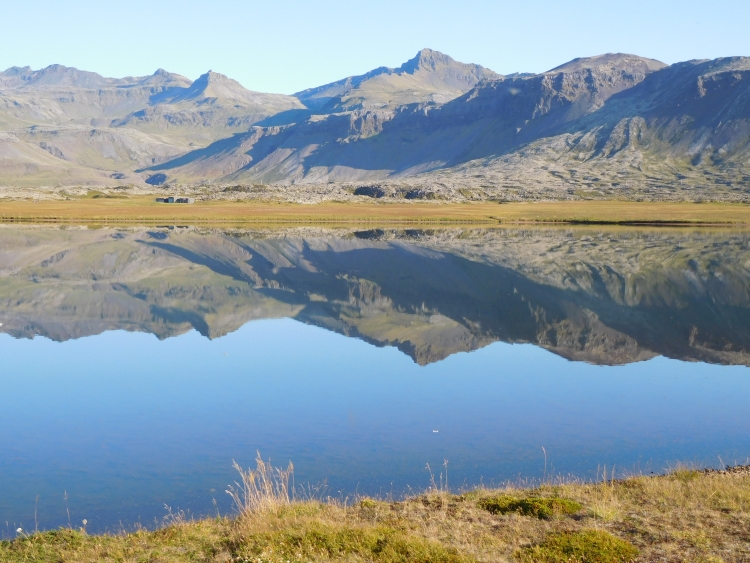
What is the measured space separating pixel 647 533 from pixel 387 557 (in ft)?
16.3

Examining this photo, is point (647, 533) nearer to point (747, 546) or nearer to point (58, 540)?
point (747, 546)

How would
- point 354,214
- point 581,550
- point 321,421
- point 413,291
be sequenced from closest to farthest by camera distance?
point 581,550, point 321,421, point 413,291, point 354,214


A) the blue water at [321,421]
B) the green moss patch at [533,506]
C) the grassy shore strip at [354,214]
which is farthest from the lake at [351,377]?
the grassy shore strip at [354,214]

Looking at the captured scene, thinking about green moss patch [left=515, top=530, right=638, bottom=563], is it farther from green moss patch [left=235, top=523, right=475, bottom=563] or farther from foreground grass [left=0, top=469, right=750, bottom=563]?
green moss patch [left=235, top=523, right=475, bottom=563]

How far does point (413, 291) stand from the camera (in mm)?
56188

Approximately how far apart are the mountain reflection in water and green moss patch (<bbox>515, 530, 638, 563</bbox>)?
70.2 ft

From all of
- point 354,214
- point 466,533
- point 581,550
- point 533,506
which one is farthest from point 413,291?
point 354,214

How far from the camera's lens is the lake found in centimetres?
1941

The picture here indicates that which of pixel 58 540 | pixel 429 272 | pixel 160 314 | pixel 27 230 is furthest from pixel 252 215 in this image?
pixel 58 540

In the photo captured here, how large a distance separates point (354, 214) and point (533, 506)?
137 metres

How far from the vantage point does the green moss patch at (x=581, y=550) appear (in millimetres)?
12062

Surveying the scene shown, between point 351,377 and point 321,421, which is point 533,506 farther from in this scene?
point 351,377

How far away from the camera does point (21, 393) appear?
27.5 meters

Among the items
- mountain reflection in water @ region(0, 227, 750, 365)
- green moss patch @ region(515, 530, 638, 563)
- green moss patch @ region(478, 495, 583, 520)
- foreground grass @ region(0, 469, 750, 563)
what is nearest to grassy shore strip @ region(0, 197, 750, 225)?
mountain reflection in water @ region(0, 227, 750, 365)
